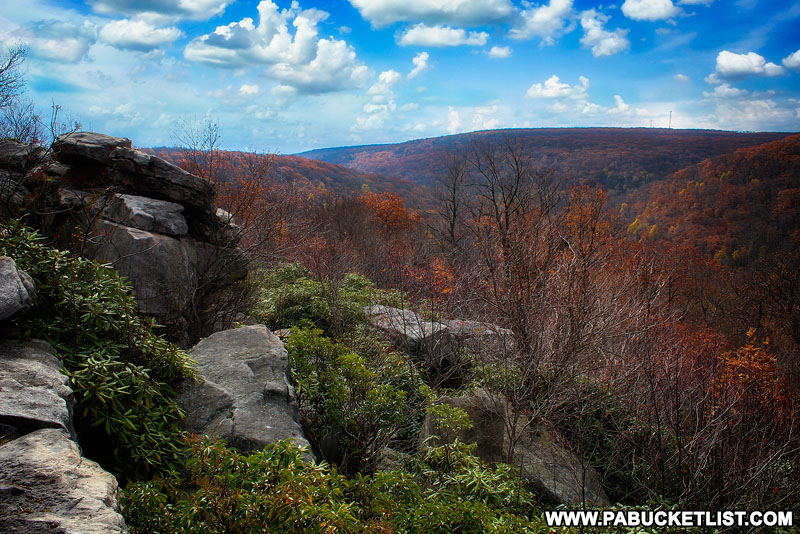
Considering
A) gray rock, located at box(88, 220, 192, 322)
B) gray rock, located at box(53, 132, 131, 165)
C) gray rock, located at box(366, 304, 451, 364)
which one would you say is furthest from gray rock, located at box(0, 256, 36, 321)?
gray rock, located at box(366, 304, 451, 364)

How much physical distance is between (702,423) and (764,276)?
25.6m

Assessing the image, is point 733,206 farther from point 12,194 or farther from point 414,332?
point 12,194

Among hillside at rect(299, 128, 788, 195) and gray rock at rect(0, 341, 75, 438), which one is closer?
gray rock at rect(0, 341, 75, 438)

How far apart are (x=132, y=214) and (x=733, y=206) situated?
57140 millimetres

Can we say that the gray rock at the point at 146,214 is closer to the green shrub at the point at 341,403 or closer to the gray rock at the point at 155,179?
the gray rock at the point at 155,179

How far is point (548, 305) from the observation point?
22.8ft

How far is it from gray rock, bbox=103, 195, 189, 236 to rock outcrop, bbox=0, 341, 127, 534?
4221mm

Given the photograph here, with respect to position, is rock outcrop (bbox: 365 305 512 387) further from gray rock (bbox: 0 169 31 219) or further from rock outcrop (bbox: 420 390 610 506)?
gray rock (bbox: 0 169 31 219)

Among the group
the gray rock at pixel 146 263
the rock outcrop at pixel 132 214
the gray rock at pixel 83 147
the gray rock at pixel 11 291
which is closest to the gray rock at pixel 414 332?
the rock outcrop at pixel 132 214

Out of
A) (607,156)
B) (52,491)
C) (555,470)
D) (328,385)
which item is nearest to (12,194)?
(328,385)

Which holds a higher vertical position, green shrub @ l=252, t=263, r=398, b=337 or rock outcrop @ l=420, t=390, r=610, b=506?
green shrub @ l=252, t=263, r=398, b=337

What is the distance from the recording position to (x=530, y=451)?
6.57 m

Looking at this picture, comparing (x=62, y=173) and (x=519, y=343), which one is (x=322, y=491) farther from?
(x=62, y=173)

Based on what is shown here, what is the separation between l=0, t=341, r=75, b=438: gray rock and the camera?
280 cm
